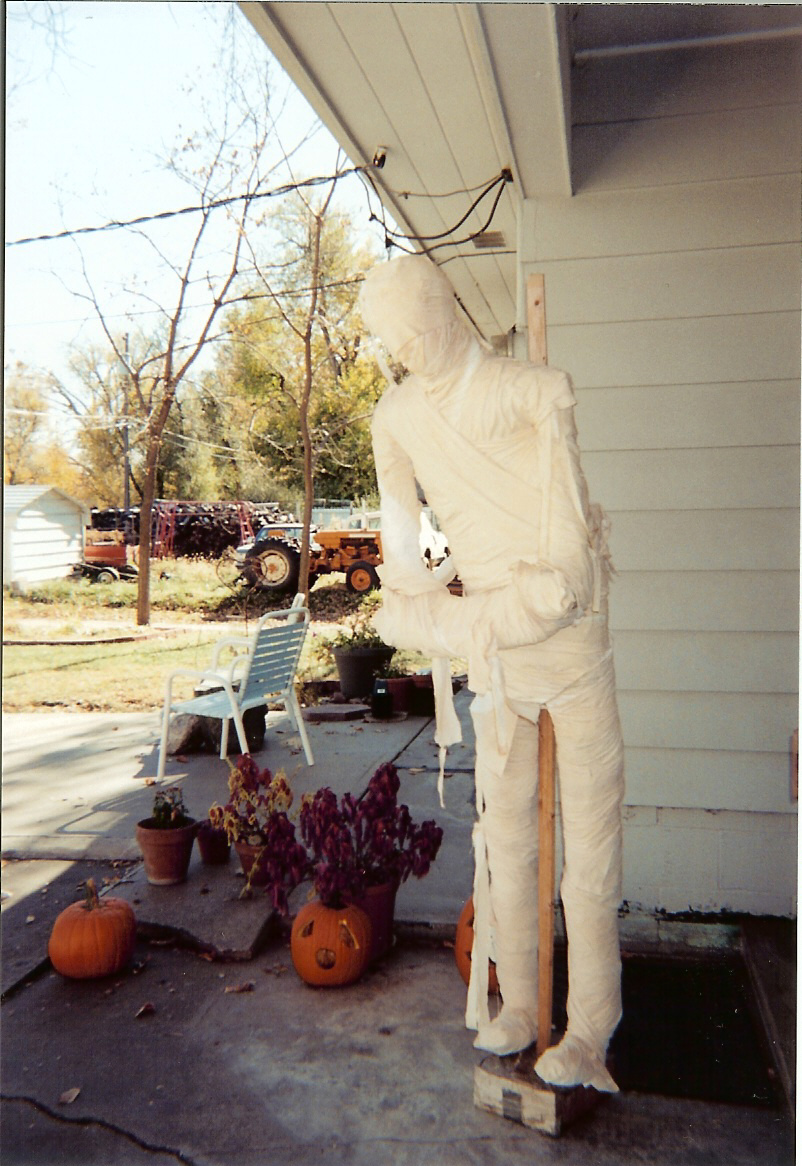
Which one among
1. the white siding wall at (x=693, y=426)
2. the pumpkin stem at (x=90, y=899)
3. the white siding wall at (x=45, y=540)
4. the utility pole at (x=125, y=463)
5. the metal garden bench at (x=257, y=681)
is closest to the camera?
the white siding wall at (x=693, y=426)

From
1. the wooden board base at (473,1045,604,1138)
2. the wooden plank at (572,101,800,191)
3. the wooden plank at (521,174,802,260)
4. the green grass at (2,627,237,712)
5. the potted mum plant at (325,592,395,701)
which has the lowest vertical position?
the wooden board base at (473,1045,604,1138)

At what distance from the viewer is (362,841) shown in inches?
101

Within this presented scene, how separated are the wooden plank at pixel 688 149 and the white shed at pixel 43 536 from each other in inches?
206

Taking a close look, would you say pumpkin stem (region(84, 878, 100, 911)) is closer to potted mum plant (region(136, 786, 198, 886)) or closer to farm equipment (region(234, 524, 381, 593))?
potted mum plant (region(136, 786, 198, 886))

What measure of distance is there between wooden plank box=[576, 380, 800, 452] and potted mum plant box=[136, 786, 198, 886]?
1.76 m

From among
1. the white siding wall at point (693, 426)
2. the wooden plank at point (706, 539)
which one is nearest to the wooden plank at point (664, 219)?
the white siding wall at point (693, 426)

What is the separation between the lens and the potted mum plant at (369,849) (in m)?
2.44

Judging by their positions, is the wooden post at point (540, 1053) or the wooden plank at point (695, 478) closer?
the wooden post at point (540, 1053)

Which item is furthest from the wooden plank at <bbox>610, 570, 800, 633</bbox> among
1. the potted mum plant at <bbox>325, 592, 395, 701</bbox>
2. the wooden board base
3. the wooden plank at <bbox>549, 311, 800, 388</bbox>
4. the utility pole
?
the utility pole

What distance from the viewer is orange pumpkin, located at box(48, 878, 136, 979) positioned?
246cm

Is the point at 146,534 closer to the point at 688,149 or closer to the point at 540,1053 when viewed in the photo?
the point at 688,149

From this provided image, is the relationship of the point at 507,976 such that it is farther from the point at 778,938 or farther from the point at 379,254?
the point at 379,254

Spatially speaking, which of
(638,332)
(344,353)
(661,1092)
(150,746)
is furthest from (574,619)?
(344,353)

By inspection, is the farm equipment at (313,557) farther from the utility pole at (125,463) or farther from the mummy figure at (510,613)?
the mummy figure at (510,613)
